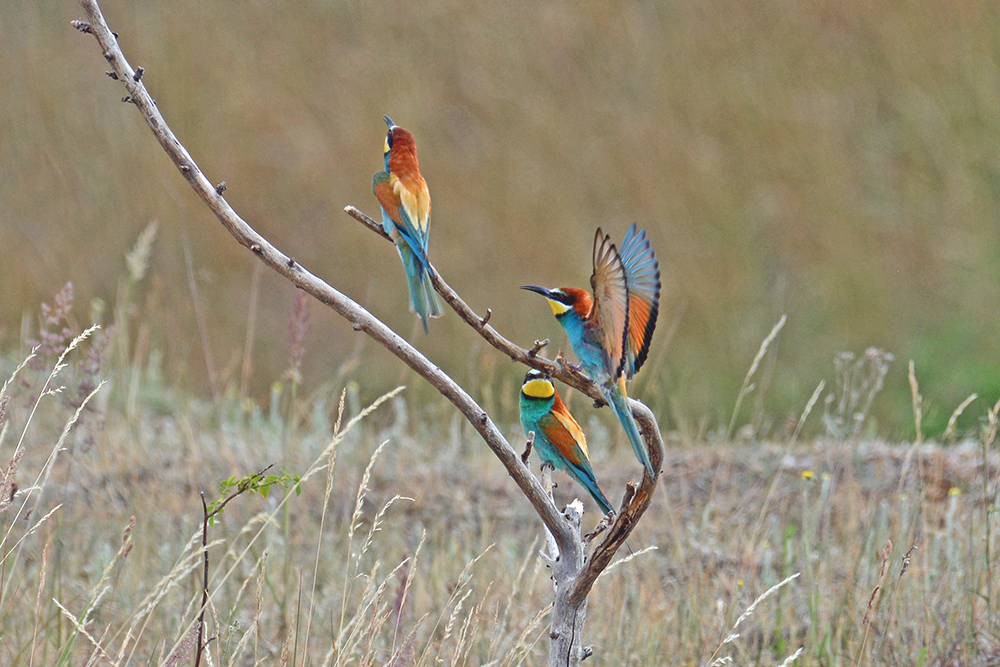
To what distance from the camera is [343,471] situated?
346 centimetres

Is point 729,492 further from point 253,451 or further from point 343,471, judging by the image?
point 253,451

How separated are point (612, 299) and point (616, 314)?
0.6 inches

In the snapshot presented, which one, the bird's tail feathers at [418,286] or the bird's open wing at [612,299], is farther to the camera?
the bird's tail feathers at [418,286]

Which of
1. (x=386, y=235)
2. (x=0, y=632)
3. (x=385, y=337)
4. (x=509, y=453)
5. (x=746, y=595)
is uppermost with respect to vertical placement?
(x=386, y=235)

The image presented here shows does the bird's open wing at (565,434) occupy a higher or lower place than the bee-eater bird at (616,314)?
lower

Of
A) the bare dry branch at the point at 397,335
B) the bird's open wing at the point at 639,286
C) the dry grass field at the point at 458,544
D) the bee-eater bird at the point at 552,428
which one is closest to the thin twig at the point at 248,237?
the bare dry branch at the point at 397,335

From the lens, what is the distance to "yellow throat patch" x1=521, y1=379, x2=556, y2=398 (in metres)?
1.33

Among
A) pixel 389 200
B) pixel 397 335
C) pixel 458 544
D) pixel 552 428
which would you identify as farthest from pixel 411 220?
pixel 458 544

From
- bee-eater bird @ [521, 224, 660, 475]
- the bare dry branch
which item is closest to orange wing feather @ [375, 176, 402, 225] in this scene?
the bare dry branch

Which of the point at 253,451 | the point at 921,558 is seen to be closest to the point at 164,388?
the point at 253,451

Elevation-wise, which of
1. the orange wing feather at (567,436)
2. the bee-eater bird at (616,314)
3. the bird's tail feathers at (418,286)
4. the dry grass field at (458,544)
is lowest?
the dry grass field at (458,544)

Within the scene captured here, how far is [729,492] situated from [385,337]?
2502 millimetres

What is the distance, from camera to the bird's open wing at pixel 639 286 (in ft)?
3.12

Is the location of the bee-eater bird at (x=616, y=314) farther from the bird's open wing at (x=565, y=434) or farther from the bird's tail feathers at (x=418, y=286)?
the bird's open wing at (x=565, y=434)
